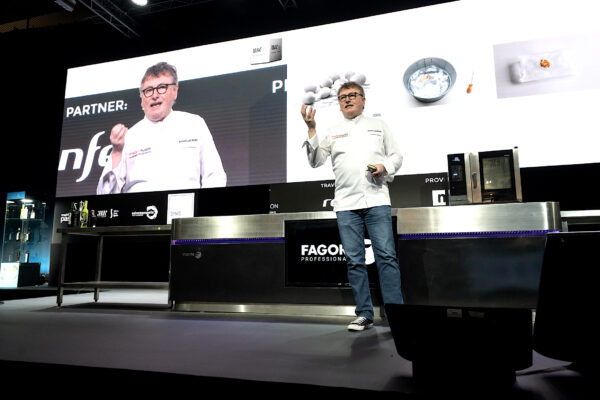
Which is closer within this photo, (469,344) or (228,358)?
(469,344)

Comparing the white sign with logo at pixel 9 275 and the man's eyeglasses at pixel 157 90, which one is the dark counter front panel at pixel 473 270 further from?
the white sign with logo at pixel 9 275

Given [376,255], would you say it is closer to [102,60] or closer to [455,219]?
[455,219]

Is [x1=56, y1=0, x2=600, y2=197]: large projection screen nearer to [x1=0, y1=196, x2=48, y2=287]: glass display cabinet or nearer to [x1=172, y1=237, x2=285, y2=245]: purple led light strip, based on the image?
[x1=172, y1=237, x2=285, y2=245]: purple led light strip

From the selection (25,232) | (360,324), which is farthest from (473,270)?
(25,232)

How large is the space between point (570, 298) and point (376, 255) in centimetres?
124

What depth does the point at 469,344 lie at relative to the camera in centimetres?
110

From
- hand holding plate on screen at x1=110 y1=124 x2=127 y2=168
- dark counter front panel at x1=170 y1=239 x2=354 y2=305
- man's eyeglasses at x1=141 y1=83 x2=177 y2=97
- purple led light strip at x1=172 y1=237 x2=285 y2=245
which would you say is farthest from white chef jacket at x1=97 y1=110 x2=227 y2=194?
dark counter front panel at x1=170 y1=239 x2=354 y2=305

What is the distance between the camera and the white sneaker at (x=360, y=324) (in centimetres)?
209

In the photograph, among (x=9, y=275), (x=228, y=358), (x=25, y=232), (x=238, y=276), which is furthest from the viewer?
(x=25, y=232)

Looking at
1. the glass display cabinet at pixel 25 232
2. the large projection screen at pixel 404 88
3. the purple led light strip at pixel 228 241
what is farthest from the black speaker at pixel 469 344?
the glass display cabinet at pixel 25 232

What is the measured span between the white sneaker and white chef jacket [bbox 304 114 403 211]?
2.00 feet

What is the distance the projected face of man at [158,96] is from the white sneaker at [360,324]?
3235 millimetres

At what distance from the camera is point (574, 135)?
3.22 m

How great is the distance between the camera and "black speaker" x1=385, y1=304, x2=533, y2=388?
107 centimetres
